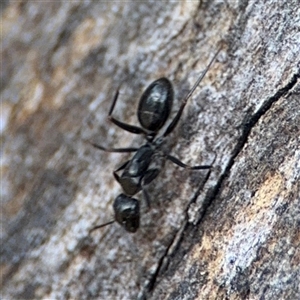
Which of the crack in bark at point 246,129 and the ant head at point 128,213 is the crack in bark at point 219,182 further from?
the ant head at point 128,213

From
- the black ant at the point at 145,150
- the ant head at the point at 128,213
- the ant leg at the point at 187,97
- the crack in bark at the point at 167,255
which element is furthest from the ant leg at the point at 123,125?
the crack in bark at the point at 167,255

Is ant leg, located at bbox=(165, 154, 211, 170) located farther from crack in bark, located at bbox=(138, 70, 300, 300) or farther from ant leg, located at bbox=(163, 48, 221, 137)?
ant leg, located at bbox=(163, 48, 221, 137)

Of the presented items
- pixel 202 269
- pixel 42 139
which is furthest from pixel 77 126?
pixel 202 269

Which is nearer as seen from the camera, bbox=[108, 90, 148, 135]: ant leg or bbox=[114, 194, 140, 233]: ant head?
bbox=[114, 194, 140, 233]: ant head

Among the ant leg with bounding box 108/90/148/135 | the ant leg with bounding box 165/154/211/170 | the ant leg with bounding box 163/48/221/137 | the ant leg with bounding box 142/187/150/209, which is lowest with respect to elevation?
the ant leg with bounding box 142/187/150/209

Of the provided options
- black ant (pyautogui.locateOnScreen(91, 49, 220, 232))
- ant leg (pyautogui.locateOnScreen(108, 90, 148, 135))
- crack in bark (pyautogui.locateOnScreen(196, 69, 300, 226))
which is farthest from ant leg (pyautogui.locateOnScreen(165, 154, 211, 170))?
ant leg (pyautogui.locateOnScreen(108, 90, 148, 135))

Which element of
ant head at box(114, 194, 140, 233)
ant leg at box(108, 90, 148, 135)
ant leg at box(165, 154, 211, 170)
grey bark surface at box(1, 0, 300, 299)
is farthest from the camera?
ant leg at box(108, 90, 148, 135)

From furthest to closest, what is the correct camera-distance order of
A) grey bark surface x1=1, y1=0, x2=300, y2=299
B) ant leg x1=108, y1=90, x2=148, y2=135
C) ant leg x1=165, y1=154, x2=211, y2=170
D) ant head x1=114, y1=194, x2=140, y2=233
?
ant leg x1=108, y1=90, x2=148, y2=135 → ant head x1=114, y1=194, x2=140, y2=233 → ant leg x1=165, y1=154, x2=211, y2=170 → grey bark surface x1=1, y1=0, x2=300, y2=299

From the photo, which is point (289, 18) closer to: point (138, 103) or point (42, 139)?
point (138, 103)
